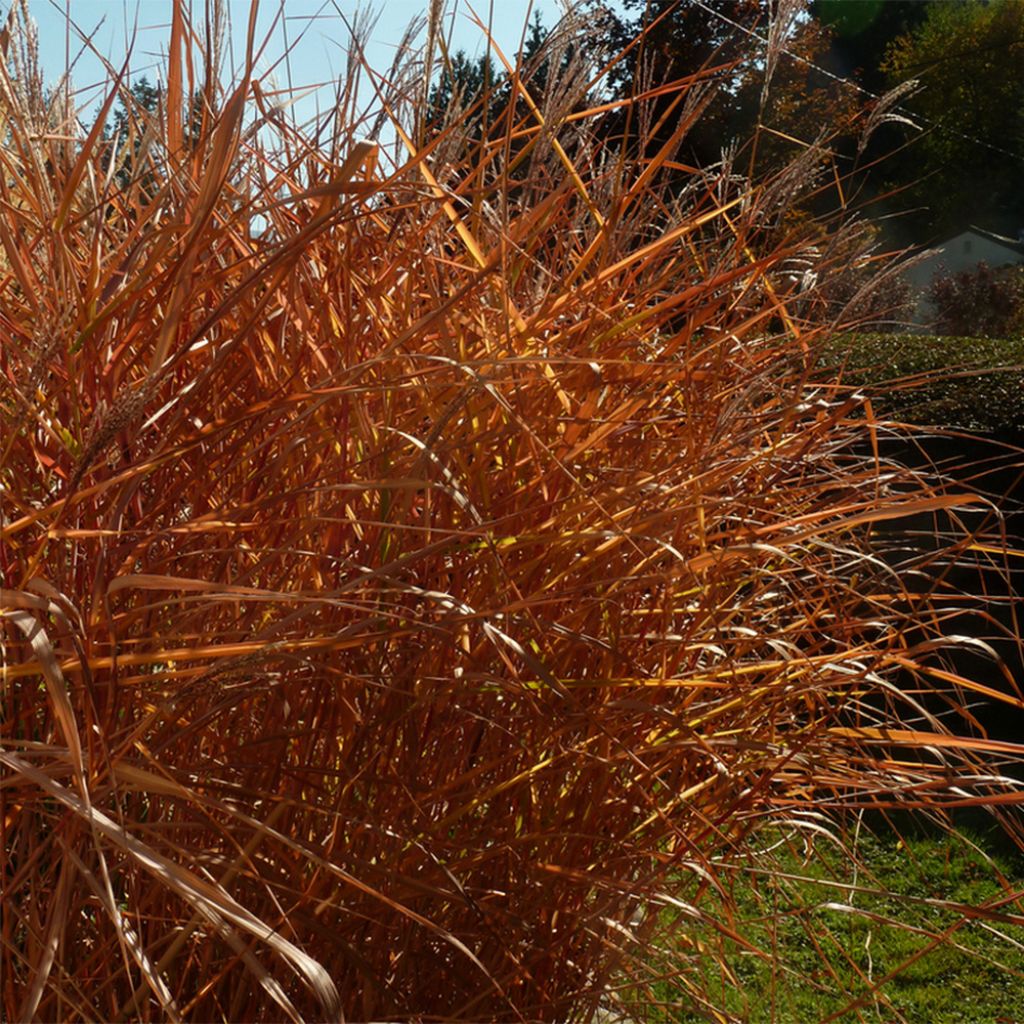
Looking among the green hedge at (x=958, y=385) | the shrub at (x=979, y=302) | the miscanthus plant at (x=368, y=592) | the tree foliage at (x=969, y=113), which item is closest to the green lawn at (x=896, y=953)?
the miscanthus plant at (x=368, y=592)

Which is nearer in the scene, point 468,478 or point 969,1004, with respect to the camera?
point 468,478

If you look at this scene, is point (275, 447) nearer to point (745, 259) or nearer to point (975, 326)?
point (745, 259)

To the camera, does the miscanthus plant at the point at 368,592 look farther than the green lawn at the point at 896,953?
No

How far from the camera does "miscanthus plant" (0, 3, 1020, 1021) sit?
0.94 m

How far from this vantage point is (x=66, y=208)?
101 centimetres

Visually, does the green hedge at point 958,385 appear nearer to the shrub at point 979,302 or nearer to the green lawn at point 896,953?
the green lawn at point 896,953

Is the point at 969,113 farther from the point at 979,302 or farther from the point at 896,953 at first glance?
the point at 896,953

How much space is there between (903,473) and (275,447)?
706mm

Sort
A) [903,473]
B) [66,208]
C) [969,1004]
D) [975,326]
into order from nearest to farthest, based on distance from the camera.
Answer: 1. [66,208]
2. [903,473]
3. [969,1004]
4. [975,326]

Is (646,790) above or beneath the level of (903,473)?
beneath

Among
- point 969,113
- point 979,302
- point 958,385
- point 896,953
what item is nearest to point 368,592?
point 896,953

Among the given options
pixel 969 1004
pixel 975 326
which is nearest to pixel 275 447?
pixel 969 1004

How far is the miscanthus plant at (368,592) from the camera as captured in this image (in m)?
0.94

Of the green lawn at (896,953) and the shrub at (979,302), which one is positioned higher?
the green lawn at (896,953)
